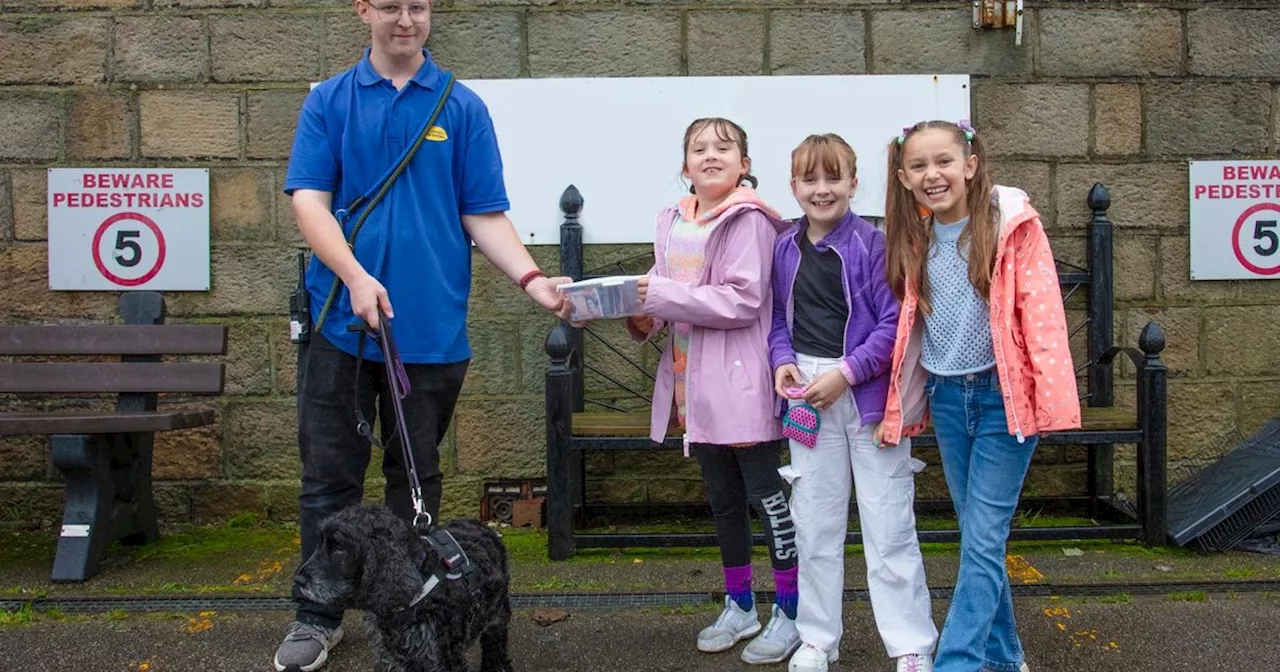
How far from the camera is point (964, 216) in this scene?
124 inches

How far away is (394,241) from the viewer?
3168mm

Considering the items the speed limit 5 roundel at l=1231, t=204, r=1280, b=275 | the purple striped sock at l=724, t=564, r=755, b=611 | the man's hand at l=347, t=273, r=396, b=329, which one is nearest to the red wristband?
the man's hand at l=347, t=273, r=396, b=329

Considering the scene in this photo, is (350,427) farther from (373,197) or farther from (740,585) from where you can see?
(740,585)

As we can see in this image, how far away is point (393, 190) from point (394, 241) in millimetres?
146

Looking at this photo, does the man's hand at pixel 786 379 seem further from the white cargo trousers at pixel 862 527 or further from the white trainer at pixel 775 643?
the white trainer at pixel 775 643

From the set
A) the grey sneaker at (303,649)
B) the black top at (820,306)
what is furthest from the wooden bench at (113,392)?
the black top at (820,306)

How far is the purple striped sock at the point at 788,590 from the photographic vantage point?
342 centimetres

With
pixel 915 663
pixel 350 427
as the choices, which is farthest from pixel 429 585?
pixel 915 663

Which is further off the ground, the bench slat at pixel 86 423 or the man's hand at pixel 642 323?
the man's hand at pixel 642 323

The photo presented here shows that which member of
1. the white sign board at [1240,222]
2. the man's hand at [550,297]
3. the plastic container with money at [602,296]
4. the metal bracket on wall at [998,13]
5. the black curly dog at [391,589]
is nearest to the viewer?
the black curly dog at [391,589]

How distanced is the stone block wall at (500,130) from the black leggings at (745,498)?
64.1 inches

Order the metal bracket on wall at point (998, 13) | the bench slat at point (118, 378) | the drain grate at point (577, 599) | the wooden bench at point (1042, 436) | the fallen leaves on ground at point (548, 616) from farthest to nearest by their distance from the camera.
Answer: the metal bracket on wall at point (998, 13)
the bench slat at point (118, 378)
the wooden bench at point (1042, 436)
the drain grate at point (577, 599)
the fallen leaves on ground at point (548, 616)

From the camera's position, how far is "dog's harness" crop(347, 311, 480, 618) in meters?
2.75

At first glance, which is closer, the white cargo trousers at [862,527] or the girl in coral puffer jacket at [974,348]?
the girl in coral puffer jacket at [974,348]
